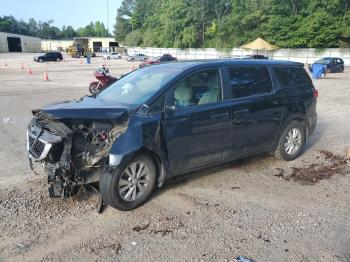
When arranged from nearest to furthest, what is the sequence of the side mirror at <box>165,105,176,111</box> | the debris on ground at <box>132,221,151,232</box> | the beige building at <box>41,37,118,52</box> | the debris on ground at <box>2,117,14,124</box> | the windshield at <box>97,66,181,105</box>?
the debris on ground at <box>132,221,151,232</box>, the side mirror at <box>165,105,176,111</box>, the windshield at <box>97,66,181,105</box>, the debris on ground at <box>2,117,14,124</box>, the beige building at <box>41,37,118,52</box>

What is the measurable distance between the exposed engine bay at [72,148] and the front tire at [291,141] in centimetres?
309

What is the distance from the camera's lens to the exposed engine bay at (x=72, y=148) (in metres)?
4.12

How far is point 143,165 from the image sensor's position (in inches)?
176

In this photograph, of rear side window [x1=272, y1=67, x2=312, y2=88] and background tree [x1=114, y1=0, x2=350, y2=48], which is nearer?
rear side window [x1=272, y1=67, x2=312, y2=88]

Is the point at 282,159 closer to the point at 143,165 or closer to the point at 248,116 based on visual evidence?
the point at 248,116

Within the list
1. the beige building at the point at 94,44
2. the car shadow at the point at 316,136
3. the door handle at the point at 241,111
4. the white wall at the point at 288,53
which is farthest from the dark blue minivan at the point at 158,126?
the beige building at the point at 94,44

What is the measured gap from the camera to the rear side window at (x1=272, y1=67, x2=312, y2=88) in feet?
19.7

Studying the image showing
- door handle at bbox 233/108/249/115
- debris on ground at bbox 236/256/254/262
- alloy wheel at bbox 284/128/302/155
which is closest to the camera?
debris on ground at bbox 236/256/254/262

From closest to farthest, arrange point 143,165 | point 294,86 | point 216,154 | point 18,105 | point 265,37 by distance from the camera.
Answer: point 143,165, point 216,154, point 294,86, point 18,105, point 265,37

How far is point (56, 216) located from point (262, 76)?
145 inches

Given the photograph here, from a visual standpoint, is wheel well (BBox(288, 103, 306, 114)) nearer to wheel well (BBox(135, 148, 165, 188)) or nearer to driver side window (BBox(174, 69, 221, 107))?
driver side window (BBox(174, 69, 221, 107))

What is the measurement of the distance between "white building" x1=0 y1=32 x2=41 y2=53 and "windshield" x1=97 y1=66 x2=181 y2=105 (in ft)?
316

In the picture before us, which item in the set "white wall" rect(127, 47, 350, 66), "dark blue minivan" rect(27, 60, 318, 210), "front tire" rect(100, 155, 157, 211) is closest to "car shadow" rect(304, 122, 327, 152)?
"dark blue minivan" rect(27, 60, 318, 210)

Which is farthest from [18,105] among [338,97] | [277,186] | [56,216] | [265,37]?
[265,37]
